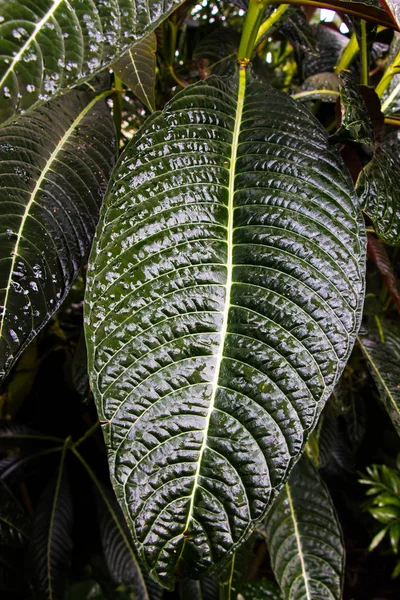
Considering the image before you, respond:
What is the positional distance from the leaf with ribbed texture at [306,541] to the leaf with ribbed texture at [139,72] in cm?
67

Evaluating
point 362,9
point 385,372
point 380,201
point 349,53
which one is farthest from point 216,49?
point 385,372

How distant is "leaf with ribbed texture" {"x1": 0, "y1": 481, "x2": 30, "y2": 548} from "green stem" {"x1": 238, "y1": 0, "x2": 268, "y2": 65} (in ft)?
3.12

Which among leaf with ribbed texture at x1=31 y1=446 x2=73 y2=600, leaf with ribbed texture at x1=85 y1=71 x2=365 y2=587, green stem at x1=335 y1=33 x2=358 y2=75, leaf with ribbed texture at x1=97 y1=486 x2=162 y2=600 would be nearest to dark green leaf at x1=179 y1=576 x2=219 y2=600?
leaf with ribbed texture at x1=97 y1=486 x2=162 y2=600

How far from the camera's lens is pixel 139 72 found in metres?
0.62

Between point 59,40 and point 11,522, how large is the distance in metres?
0.97

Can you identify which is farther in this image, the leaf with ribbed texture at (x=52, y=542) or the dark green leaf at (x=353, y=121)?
the leaf with ribbed texture at (x=52, y=542)

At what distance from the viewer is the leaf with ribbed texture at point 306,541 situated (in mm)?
758

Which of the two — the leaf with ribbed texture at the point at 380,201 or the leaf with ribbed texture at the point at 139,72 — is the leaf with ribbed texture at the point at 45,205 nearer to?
the leaf with ribbed texture at the point at 139,72

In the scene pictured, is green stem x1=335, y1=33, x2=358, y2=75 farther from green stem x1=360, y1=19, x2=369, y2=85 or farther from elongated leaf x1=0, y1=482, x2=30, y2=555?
elongated leaf x1=0, y1=482, x2=30, y2=555

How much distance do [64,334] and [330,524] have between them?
2.57 feet

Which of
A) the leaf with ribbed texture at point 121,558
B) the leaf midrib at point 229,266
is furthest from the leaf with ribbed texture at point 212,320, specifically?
the leaf with ribbed texture at point 121,558

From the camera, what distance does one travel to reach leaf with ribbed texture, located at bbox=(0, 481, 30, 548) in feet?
3.22

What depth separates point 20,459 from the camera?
1.10 m

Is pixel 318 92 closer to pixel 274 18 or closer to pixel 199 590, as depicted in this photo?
pixel 274 18
